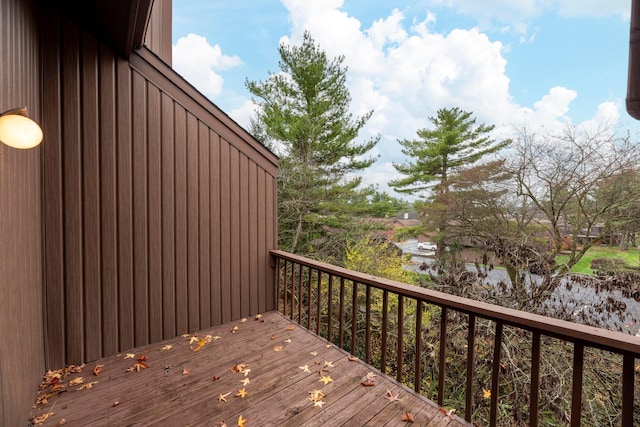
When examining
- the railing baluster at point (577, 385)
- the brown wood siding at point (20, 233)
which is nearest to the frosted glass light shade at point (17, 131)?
the brown wood siding at point (20, 233)

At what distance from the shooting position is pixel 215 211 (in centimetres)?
282

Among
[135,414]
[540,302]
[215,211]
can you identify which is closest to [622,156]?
[540,302]

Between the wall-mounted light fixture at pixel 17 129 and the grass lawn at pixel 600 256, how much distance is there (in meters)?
7.16

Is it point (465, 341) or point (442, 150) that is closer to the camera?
point (465, 341)

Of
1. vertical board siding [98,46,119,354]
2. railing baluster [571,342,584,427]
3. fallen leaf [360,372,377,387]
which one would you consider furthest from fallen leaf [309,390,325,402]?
vertical board siding [98,46,119,354]

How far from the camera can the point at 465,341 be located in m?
4.57

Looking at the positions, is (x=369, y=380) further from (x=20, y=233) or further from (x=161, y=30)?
(x=161, y=30)

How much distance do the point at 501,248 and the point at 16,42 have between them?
6.79 metres

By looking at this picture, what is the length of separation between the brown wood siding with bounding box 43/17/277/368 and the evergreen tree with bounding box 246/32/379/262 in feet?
13.2

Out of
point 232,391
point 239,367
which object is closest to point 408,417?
point 232,391

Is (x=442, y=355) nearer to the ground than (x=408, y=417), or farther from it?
farther from it

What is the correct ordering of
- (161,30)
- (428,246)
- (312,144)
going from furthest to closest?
(428,246) → (312,144) → (161,30)

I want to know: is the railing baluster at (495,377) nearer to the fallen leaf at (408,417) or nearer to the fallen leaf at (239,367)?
the fallen leaf at (408,417)

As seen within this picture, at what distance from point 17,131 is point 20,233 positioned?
2.97 feet
